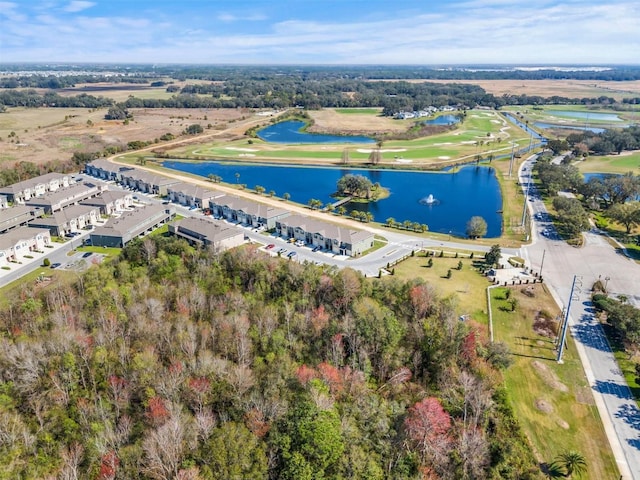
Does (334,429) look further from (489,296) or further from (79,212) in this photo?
(79,212)

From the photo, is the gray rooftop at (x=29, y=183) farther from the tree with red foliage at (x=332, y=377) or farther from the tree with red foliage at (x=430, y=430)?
the tree with red foliage at (x=430, y=430)

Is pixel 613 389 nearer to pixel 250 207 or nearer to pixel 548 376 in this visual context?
pixel 548 376

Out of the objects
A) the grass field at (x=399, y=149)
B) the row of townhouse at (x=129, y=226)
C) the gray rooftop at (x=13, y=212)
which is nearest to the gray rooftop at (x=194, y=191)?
the row of townhouse at (x=129, y=226)

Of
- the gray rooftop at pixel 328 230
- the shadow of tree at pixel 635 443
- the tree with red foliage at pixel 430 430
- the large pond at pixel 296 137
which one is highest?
the large pond at pixel 296 137

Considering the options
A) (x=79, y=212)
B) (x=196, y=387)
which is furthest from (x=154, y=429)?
(x=79, y=212)

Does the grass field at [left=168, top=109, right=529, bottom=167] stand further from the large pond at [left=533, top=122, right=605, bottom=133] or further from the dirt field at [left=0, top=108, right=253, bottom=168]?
the dirt field at [left=0, top=108, right=253, bottom=168]

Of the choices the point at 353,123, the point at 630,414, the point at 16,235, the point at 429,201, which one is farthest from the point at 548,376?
the point at 353,123

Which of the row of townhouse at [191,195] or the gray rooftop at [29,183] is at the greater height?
the gray rooftop at [29,183]
